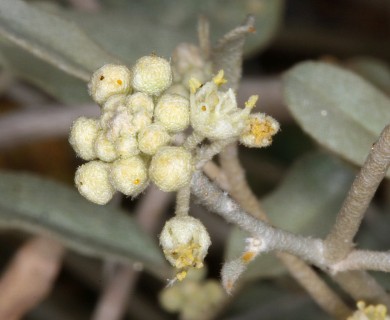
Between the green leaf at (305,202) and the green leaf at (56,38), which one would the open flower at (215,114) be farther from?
the green leaf at (305,202)

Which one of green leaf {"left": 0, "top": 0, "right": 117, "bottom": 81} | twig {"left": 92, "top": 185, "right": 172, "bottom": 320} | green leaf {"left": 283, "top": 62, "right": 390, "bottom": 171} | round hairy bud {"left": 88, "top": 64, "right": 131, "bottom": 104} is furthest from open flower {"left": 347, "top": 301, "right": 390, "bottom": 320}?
twig {"left": 92, "top": 185, "right": 172, "bottom": 320}

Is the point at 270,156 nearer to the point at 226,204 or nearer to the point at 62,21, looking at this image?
the point at 62,21

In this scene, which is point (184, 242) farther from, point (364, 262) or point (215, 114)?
point (364, 262)

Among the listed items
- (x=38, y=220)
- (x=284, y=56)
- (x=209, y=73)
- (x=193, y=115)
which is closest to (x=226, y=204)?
(x=193, y=115)

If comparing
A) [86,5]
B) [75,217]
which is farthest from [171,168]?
[86,5]

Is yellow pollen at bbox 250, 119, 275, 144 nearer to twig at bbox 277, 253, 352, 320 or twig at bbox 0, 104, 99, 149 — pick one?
twig at bbox 277, 253, 352, 320
